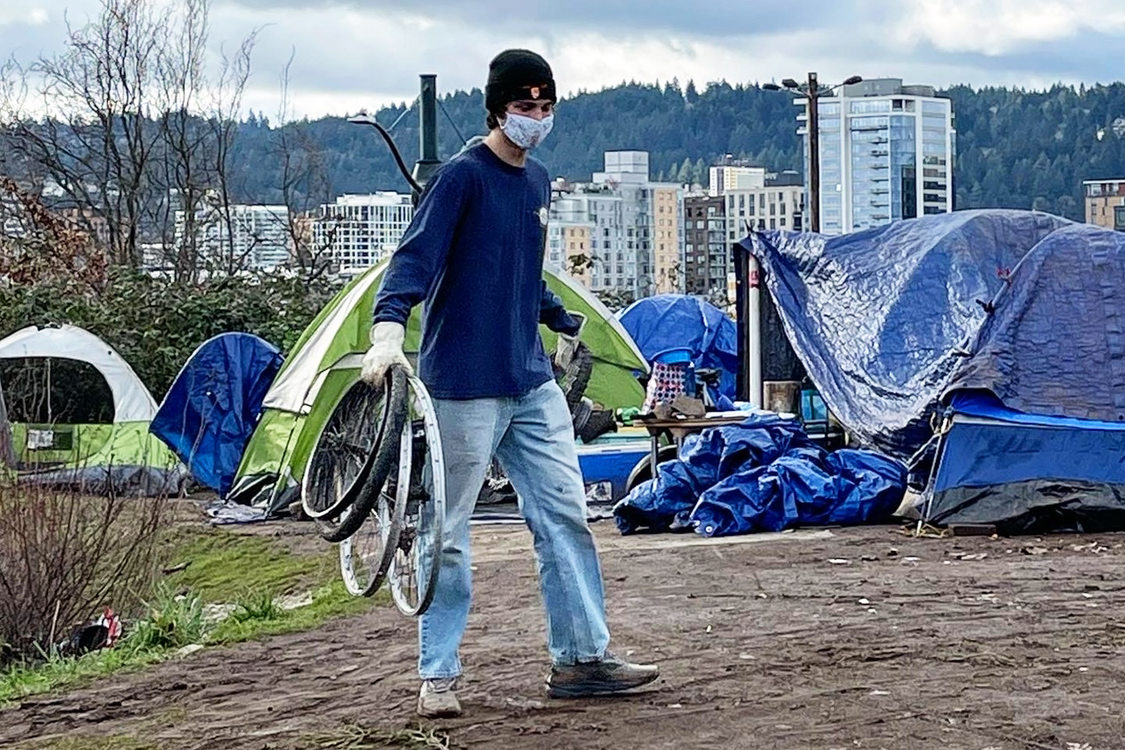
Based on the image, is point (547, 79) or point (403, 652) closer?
point (547, 79)

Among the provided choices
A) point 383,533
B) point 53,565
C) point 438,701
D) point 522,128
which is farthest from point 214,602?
point 522,128

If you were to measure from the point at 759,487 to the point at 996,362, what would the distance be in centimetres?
168

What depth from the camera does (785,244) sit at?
14867 mm

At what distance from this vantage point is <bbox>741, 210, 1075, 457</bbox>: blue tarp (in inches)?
473

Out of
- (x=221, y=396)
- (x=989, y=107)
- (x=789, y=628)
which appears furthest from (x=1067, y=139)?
(x=789, y=628)

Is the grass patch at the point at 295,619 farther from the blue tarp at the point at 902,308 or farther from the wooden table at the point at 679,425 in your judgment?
the blue tarp at the point at 902,308

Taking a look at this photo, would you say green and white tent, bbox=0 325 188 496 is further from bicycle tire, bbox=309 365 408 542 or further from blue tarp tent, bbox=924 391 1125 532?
bicycle tire, bbox=309 365 408 542

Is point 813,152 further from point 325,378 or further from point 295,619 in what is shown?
point 295,619

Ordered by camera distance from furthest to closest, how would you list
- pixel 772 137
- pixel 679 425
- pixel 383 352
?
pixel 772 137, pixel 679 425, pixel 383 352

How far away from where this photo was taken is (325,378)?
13414 millimetres

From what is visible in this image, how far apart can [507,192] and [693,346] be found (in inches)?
550

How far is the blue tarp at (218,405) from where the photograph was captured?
50.1 ft

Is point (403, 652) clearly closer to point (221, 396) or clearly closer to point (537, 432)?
point (537, 432)

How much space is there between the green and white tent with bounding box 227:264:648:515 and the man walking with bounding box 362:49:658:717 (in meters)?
7.99
